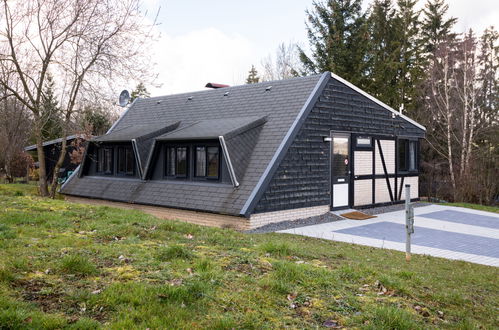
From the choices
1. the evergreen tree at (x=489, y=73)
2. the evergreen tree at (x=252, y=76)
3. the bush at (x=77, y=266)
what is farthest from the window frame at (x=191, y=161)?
the evergreen tree at (x=252, y=76)

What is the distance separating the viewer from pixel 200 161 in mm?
13602

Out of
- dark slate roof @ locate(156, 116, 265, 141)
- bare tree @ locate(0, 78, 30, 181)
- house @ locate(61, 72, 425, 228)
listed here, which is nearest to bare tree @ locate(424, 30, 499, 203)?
house @ locate(61, 72, 425, 228)

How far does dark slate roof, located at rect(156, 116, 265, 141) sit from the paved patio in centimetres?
361

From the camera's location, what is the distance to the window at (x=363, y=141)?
15.8 metres

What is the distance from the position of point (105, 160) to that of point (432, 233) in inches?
503

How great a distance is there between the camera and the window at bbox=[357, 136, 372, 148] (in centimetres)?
1576

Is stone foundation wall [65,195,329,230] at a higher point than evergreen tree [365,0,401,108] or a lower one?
lower

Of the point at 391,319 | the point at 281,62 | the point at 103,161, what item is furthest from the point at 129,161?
the point at 281,62

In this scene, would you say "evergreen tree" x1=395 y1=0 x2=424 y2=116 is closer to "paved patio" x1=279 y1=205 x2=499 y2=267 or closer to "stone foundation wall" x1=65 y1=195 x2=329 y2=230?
"paved patio" x1=279 y1=205 x2=499 y2=267

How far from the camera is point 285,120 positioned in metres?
13.3

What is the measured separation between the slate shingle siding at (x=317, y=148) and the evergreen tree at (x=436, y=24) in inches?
774

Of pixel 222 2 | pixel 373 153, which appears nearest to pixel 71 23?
pixel 222 2

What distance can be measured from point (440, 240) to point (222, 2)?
13.2m

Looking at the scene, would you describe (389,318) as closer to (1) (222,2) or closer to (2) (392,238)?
(2) (392,238)
